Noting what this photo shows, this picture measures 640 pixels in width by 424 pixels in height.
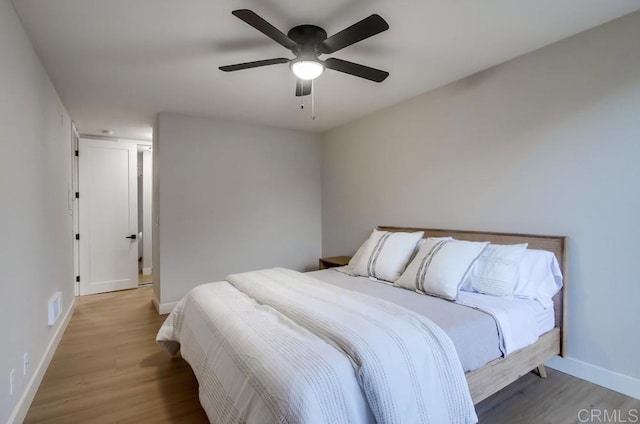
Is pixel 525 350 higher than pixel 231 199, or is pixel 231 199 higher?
pixel 231 199

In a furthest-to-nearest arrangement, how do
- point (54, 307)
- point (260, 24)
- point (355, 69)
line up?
point (54, 307) → point (355, 69) → point (260, 24)

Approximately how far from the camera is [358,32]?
68.4 inches

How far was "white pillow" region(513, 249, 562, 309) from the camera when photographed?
2250mm

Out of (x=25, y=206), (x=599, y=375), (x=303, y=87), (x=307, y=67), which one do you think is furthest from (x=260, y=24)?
(x=599, y=375)

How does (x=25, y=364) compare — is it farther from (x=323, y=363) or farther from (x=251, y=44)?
(x=251, y=44)

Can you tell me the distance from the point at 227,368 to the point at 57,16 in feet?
7.68

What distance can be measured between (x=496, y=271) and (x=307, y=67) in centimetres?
199

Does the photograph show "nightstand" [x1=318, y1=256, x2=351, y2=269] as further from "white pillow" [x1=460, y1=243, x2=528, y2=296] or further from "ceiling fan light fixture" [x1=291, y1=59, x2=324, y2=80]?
"ceiling fan light fixture" [x1=291, y1=59, x2=324, y2=80]

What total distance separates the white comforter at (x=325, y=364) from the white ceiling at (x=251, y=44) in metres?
1.83

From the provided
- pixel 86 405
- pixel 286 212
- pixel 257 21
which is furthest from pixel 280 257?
pixel 257 21

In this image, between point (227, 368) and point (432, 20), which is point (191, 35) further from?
point (227, 368)

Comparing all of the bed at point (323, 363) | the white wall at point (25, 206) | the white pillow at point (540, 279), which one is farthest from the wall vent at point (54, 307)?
the white pillow at point (540, 279)

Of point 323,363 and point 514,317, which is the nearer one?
point 323,363

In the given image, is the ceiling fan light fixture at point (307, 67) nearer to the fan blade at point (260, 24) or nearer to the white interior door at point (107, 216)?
the fan blade at point (260, 24)
